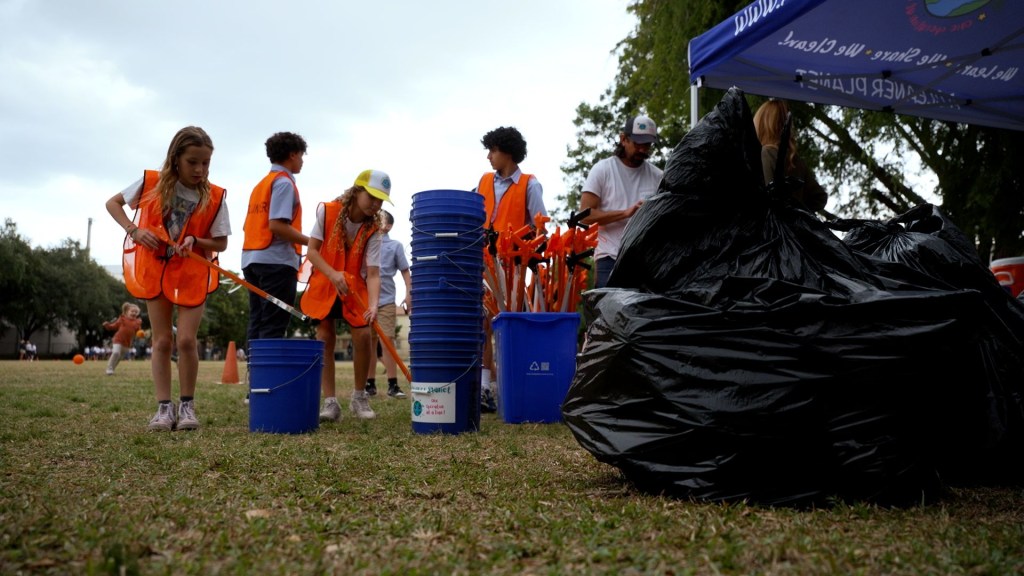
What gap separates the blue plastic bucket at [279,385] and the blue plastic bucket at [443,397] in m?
0.60

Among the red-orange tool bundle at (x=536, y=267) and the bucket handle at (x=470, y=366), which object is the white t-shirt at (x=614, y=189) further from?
the bucket handle at (x=470, y=366)

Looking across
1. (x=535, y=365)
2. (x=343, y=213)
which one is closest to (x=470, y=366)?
(x=535, y=365)

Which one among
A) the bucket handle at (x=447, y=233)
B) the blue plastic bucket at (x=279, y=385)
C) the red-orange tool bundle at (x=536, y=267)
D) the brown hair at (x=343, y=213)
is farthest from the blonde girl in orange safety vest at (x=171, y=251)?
the red-orange tool bundle at (x=536, y=267)

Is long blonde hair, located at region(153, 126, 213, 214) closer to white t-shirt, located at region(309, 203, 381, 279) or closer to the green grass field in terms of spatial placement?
white t-shirt, located at region(309, 203, 381, 279)

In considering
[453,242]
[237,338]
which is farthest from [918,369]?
[237,338]

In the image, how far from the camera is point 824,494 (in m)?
2.06

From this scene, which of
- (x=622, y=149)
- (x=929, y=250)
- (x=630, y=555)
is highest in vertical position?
(x=622, y=149)

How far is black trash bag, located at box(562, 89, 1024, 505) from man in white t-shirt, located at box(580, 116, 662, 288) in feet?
7.03

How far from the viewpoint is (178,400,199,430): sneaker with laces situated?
156 inches

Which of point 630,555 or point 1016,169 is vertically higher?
point 1016,169

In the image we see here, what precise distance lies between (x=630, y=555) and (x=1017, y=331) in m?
1.60

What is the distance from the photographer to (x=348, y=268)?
4.60 metres

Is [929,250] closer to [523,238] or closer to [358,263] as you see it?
[523,238]

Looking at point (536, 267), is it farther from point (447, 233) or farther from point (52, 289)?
point (52, 289)
